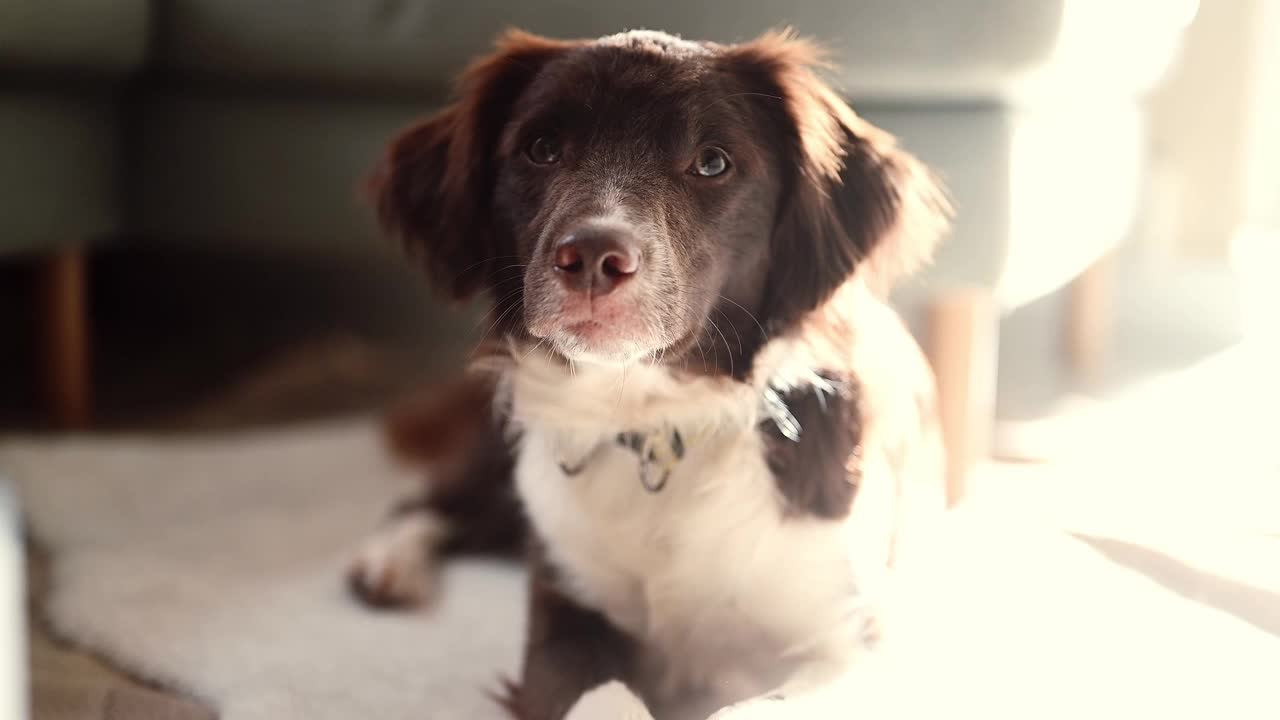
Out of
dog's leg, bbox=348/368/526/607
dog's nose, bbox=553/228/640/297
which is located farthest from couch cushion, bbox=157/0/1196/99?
dog's leg, bbox=348/368/526/607

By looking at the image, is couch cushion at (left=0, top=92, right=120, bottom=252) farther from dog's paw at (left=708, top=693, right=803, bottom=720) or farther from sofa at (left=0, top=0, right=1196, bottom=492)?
dog's paw at (left=708, top=693, right=803, bottom=720)

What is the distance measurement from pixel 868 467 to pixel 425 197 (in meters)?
0.56

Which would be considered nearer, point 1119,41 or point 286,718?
point 1119,41

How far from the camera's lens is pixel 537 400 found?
4.00 ft

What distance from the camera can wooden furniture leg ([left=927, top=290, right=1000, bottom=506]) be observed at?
3.72 ft

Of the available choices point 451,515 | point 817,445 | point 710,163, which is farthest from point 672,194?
point 451,515

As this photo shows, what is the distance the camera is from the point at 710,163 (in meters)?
1.05

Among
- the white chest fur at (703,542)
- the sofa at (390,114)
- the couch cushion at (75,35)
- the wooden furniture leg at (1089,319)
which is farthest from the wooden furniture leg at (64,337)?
the wooden furniture leg at (1089,319)

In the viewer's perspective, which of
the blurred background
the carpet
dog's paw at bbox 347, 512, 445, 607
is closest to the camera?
the blurred background

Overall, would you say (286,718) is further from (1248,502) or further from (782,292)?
(1248,502)

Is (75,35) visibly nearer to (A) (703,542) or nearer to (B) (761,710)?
(A) (703,542)

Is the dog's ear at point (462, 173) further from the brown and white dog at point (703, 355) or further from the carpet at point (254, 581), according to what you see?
the carpet at point (254, 581)

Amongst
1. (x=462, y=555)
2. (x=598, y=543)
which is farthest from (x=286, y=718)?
(x=462, y=555)

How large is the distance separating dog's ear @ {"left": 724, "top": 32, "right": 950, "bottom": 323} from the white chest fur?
0.14 metres
